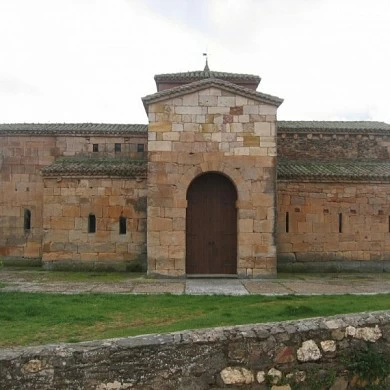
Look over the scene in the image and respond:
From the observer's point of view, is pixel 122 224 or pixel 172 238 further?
pixel 122 224

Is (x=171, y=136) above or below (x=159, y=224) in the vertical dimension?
above

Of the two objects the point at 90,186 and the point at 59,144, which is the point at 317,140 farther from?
the point at 59,144

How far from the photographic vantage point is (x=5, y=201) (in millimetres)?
17672

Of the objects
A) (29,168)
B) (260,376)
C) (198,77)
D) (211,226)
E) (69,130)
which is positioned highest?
(198,77)

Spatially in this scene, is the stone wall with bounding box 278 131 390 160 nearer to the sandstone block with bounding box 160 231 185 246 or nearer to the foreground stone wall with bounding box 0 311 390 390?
the sandstone block with bounding box 160 231 185 246

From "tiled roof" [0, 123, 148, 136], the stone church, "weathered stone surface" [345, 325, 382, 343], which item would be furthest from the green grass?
"tiled roof" [0, 123, 148, 136]

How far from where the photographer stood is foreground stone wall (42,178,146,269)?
15.7 m

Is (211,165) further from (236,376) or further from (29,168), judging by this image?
(236,376)

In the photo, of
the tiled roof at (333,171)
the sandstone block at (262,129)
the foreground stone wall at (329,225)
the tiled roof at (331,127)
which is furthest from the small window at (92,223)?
the tiled roof at (331,127)

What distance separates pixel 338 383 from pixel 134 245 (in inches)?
462

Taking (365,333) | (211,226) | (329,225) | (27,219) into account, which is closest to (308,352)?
(365,333)

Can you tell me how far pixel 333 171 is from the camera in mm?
16469

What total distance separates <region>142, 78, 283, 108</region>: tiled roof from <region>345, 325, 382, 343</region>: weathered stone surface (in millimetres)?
10549

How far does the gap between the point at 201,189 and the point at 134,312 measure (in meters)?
6.46
